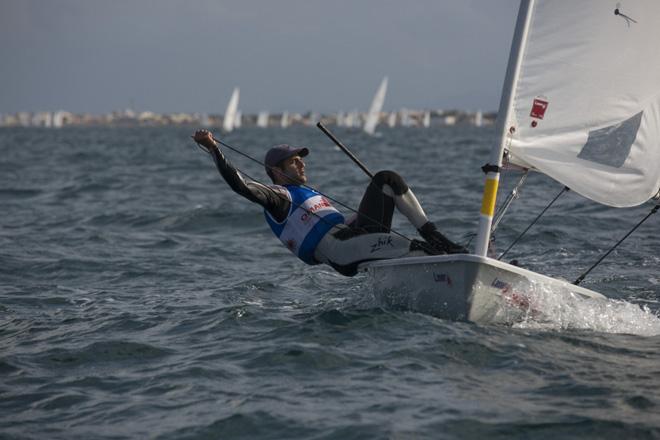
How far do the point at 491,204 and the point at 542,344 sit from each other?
0.93 metres

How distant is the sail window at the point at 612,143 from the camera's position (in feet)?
20.5

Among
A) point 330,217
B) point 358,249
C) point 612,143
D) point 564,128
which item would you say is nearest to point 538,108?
point 564,128

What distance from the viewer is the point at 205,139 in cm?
629

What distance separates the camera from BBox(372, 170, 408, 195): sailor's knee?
6.48m

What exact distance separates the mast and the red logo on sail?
8.2 inches

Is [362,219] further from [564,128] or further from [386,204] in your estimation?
[564,128]

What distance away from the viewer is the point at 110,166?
2669cm

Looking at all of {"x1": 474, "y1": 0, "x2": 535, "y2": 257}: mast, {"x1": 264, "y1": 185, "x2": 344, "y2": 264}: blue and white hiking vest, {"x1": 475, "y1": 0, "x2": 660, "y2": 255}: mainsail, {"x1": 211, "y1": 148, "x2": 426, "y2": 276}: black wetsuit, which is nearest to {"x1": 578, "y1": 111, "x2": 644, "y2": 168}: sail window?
{"x1": 475, "y1": 0, "x2": 660, "y2": 255}: mainsail

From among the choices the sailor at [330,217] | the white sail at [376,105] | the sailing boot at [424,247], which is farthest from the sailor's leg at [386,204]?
the white sail at [376,105]

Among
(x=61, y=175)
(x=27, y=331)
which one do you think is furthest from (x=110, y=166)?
(x=27, y=331)

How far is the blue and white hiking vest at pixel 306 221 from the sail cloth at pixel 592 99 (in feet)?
5.04

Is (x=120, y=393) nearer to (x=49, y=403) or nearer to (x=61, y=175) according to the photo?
(x=49, y=403)

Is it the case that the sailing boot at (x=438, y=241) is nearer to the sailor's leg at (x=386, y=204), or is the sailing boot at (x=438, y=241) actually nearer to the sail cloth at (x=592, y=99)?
the sailor's leg at (x=386, y=204)

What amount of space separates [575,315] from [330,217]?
1.98 m
